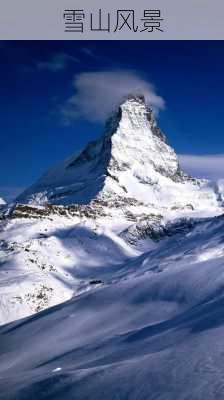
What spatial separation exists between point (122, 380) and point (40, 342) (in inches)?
361

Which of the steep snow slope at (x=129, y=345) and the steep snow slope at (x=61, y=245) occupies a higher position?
the steep snow slope at (x=61, y=245)

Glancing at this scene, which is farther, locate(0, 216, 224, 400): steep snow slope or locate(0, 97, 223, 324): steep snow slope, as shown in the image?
locate(0, 97, 223, 324): steep snow slope

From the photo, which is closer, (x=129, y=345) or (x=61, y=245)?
(x=129, y=345)

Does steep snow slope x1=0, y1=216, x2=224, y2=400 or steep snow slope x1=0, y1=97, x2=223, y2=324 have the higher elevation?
steep snow slope x1=0, y1=97, x2=223, y2=324

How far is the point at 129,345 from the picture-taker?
10422mm

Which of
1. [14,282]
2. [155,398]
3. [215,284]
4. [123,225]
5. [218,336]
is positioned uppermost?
[123,225]

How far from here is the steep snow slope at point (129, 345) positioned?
22.9ft

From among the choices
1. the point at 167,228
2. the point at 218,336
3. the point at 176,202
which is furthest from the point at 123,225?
the point at 218,336

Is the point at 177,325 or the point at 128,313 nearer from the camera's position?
the point at 177,325

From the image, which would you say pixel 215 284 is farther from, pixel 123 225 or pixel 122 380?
pixel 123 225

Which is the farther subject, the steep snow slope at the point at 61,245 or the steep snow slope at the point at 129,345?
the steep snow slope at the point at 61,245

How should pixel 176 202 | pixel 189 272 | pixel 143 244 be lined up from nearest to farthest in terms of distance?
pixel 189 272 → pixel 143 244 → pixel 176 202

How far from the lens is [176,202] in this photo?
183 meters

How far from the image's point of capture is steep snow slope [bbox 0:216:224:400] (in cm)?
696
